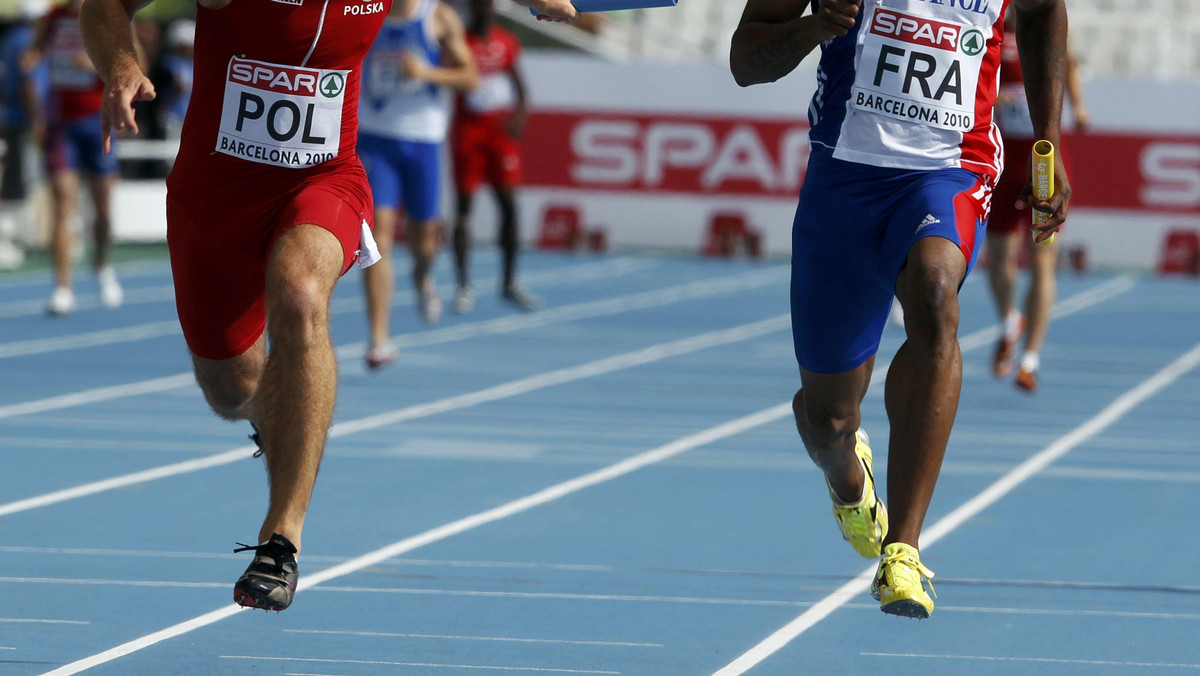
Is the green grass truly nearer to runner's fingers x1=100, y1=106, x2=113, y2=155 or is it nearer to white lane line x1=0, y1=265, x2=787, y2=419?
white lane line x1=0, y1=265, x2=787, y2=419

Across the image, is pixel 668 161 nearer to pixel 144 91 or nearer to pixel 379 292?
pixel 379 292

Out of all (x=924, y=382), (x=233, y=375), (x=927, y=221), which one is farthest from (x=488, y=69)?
(x=924, y=382)

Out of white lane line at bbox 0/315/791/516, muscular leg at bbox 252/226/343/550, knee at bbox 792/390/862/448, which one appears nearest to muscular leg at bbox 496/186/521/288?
white lane line at bbox 0/315/791/516

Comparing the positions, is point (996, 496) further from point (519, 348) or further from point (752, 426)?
point (519, 348)

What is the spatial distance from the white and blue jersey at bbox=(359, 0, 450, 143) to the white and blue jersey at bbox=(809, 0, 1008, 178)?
6963 millimetres

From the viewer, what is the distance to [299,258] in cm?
528

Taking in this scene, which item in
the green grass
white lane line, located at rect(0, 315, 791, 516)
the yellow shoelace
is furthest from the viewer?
the green grass

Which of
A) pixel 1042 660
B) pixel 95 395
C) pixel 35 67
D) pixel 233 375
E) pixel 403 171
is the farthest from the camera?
pixel 35 67

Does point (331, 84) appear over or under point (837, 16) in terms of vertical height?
under

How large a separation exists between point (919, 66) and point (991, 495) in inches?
127

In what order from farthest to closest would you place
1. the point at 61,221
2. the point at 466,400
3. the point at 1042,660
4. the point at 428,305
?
the point at 61,221
the point at 428,305
the point at 466,400
the point at 1042,660

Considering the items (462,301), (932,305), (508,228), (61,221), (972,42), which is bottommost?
(462,301)

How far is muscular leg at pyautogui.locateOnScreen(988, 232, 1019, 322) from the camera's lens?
12133 millimetres

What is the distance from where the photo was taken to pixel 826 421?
231 inches
